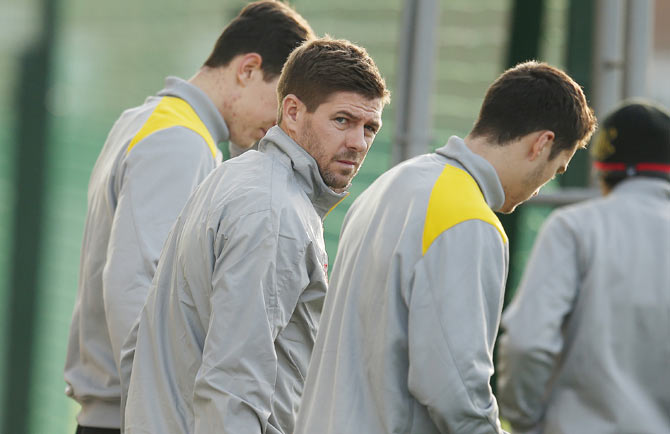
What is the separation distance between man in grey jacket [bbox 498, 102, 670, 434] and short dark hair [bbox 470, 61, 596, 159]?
244mm

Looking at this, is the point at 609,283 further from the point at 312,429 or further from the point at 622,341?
the point at 312,429

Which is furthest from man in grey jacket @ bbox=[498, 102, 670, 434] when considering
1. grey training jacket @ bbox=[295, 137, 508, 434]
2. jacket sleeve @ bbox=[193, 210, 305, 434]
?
jacket sleeve @ bbox=[193, 210, 305, 434]

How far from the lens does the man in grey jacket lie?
298 cm

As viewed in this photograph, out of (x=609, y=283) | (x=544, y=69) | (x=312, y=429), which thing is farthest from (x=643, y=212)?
(x=312, y=429)

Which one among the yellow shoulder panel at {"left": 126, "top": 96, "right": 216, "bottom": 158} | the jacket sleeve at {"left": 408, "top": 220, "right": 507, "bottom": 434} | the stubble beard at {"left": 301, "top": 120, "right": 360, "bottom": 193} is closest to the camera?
the jacket sleeve at {"left": 408, "top": 220, "right": 507, "bottom": 434}

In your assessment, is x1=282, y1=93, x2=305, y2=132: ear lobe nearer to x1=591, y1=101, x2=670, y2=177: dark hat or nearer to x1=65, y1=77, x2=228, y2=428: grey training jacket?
x1=65, y1=77, x2=228, y2=428: grey training jacket

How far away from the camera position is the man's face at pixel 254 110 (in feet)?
12.1

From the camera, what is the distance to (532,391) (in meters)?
3.06

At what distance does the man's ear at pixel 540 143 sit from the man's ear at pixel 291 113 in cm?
64

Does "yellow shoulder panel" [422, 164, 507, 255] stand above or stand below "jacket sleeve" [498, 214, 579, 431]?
above

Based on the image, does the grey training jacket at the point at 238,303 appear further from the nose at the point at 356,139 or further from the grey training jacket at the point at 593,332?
the grey training jacket at the point at 593,332

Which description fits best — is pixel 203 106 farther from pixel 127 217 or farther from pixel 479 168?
pixel 479 168

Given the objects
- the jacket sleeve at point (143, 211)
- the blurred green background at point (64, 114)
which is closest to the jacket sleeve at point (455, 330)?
the jacket sleeve at point (143, 211)

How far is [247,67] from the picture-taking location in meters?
3.70
